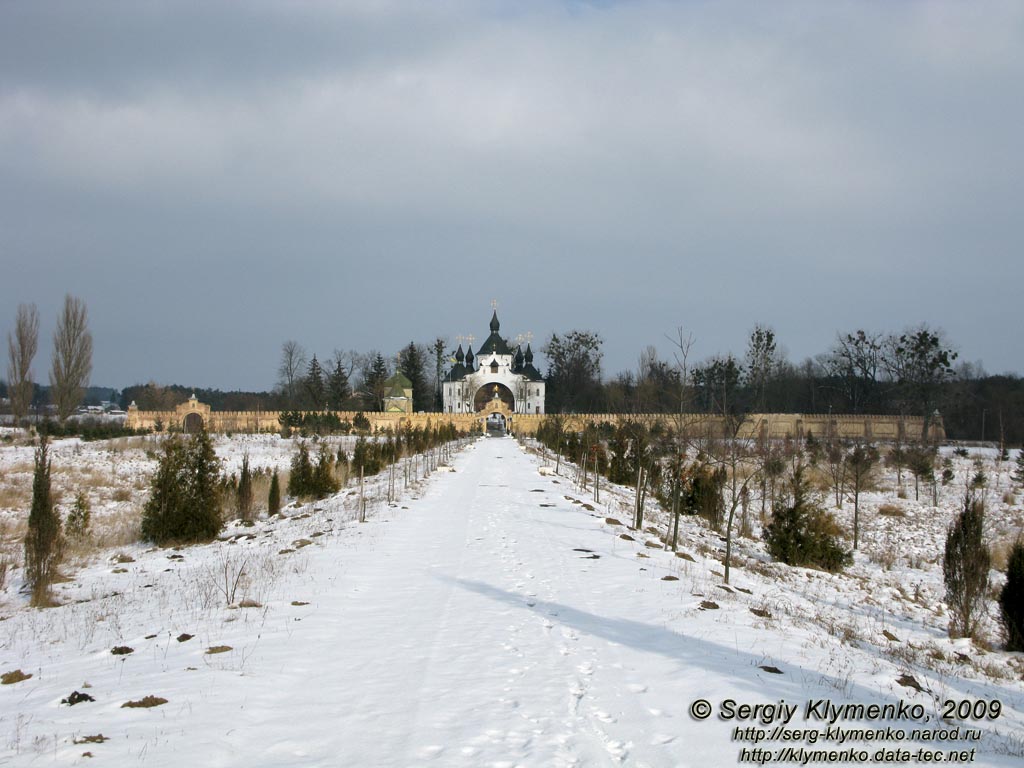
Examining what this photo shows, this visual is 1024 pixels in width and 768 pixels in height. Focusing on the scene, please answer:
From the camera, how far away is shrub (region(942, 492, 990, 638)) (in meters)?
11.0

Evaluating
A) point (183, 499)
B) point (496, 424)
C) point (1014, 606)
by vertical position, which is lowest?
point (1014, 606)

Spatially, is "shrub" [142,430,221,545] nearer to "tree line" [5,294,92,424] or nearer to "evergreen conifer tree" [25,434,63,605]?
"evergreen conifer tree" [25,434,63,605]

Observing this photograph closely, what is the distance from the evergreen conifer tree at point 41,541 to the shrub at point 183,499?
15.5 ft

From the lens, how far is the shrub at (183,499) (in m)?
15.7

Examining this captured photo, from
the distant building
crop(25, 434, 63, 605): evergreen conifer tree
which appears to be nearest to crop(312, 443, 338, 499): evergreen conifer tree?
crop(25, 434, 63, 605): evergreen conifer tree

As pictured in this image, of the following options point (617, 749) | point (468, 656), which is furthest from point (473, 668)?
point (617, 749)

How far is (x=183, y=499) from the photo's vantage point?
52.2ft

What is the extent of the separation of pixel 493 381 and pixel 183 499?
8414 cm

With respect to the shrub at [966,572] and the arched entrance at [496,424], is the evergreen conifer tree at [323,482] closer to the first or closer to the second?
the shrub at [966,572]

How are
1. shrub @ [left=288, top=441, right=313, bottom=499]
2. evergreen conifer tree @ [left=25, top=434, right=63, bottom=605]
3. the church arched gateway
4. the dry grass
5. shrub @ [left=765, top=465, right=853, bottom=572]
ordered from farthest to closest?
1. the church arched gateway
2. the dry grass
3. shrub @ [left=288, top=441, right=313, bottom=499]
4. shrub @ [left=765, top=465, right=853, bottom=572]
5. evergreen conifer tree @ [left=25, top=434, right=63, bottom=605]

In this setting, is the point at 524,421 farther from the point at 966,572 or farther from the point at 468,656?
the point at 468,656

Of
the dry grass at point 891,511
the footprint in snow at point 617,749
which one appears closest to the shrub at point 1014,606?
the footprint in snow at point 617,749

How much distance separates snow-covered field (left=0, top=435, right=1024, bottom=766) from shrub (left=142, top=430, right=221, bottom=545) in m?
1.03

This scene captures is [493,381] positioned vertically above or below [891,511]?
above
